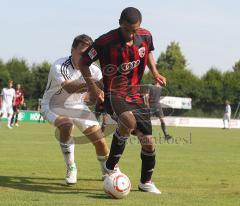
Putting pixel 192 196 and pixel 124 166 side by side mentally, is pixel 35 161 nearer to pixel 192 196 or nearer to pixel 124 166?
pixel 124 166

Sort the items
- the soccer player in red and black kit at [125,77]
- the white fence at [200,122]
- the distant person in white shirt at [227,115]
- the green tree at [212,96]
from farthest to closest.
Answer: the green tree at [212,96] < the white fence at [200,122] < the distant person in white shirt at [227,115] < the soccer player in red and black kit at [125,77]

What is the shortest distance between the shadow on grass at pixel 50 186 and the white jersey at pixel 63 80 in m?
1.16

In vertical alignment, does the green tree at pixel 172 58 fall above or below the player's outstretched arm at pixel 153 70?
below

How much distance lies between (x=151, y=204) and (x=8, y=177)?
3.19 meters

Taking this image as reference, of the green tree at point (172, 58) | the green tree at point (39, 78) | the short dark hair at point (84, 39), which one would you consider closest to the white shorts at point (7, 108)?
the short dark hair at point (84, 39)

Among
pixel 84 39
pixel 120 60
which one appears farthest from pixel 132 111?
pixel 84 39

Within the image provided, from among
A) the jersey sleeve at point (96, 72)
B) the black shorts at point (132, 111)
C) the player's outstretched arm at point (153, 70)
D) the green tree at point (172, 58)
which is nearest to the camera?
the black shorts at point (132, 111)

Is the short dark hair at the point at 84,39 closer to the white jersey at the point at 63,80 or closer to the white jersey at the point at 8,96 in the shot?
the white jersey at the point at 63,80

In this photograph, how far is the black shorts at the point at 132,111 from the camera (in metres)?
7.51

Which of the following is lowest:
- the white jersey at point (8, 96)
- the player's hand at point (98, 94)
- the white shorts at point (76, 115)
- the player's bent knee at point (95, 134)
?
the white jersey at point (8, 96)

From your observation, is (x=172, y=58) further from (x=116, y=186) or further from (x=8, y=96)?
(x=116, y=186)

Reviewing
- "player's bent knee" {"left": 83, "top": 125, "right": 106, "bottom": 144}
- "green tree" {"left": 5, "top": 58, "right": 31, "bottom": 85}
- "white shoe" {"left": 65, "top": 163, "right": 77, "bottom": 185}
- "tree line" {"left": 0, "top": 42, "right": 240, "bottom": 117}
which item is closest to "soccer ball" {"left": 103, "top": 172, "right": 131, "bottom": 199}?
"white shoe" {"left": 65, "top": 163, "right": 77, "bottom": 185}

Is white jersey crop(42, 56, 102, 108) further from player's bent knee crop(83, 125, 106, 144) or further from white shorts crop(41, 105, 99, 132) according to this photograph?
player's bent knee crop(83, 125, 106, 144)

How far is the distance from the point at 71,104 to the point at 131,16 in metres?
2.19
